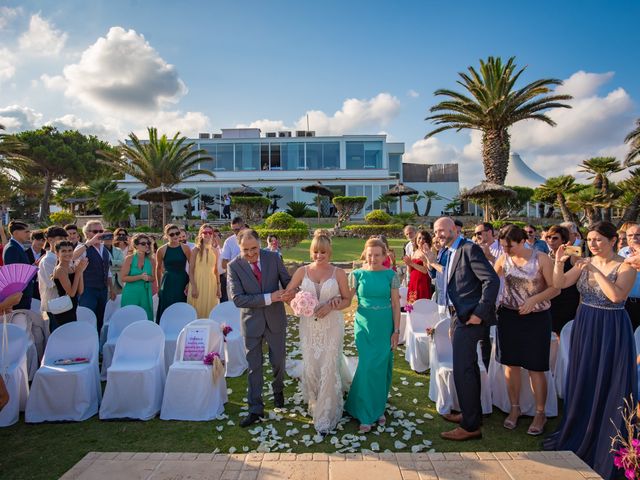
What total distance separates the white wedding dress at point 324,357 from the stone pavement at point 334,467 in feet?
3.06

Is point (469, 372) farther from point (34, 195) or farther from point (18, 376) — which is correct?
point (34, 195)

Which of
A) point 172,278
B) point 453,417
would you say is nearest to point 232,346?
point 172,278

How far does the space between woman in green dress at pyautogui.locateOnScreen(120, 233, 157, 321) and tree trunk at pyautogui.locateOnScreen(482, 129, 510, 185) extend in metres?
21.3

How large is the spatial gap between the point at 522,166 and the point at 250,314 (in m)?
46.1

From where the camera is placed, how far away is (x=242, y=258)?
15.7 ft

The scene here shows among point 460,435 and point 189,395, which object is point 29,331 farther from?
point 460,435

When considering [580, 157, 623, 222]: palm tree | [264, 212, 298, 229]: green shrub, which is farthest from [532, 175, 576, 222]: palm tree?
[264, 212, 298, 229]: green shrub

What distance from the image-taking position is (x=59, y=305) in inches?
209

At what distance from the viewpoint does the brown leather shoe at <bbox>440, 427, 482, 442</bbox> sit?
422 centimetres

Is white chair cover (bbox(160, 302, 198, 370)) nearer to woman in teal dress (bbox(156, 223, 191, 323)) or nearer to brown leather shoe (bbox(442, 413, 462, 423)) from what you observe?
woman in teal dress (bbox(156, 223, 191, 323))

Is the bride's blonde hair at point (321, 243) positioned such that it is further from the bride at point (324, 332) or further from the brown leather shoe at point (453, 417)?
the brown leather shoe at point (453, 417)

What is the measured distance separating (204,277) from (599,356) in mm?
5713

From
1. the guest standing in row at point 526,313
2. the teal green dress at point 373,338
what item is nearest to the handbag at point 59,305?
the teal green dress at point 373,338

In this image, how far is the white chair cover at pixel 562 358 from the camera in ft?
16.9
